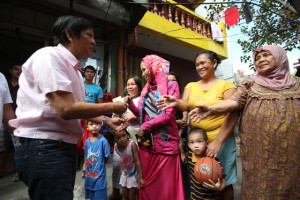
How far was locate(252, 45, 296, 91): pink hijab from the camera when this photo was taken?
1.60 m

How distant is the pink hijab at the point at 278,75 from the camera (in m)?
1.60

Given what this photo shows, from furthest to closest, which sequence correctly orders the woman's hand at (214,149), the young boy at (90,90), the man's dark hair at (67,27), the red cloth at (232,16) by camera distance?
A: 1. the red cloth at (232,16)
2. the young boy at (90,90)
3. the woman's hand at (214,149)
4. the man's dark hair at (67,27)

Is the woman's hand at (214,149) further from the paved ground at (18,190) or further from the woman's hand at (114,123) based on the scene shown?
the paved ground at (18,190)

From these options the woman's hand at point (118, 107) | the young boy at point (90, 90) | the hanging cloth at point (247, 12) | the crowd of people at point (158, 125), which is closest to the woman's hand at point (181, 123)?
the crowd of people at point (158, 125)

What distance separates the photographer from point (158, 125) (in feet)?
5.80

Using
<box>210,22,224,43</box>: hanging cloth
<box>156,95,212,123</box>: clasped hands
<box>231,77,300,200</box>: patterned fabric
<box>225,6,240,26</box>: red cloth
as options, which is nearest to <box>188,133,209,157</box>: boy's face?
<box>156,95,212,123</box>: clasped hands

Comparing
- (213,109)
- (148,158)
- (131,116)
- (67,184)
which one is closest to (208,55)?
(213,109)

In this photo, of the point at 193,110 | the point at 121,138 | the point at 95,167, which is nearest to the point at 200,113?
the point at 193,110

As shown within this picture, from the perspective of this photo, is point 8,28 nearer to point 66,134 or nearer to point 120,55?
point 120,55

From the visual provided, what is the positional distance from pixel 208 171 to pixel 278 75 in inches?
45.3

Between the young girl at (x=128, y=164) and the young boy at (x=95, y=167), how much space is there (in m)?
0.25

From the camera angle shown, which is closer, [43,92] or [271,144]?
[43,92]

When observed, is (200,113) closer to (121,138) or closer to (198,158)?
(198,158)

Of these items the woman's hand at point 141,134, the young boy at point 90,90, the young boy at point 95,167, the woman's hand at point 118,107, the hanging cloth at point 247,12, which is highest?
the hanging cloth at point 247,12
